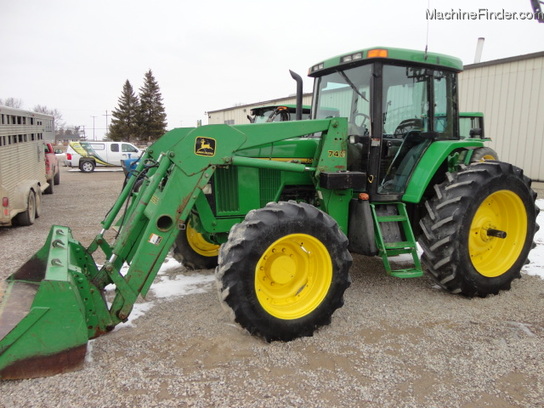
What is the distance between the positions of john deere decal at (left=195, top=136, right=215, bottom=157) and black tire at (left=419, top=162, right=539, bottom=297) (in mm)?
2328

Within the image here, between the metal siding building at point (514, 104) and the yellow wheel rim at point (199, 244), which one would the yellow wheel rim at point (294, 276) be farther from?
the metal siding building at point (514, 104)

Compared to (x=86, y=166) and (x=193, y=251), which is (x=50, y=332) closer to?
(x=193, y=251)

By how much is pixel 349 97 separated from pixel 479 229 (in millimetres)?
2025

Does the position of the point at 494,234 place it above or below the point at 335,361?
above

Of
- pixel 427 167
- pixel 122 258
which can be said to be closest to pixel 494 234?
pixel 427 167

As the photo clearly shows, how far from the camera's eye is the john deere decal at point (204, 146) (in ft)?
11.1

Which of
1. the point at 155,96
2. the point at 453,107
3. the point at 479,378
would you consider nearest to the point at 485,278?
the point at 479,378

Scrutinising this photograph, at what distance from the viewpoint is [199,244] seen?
5.12 meters

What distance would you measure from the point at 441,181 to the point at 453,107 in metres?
0.88

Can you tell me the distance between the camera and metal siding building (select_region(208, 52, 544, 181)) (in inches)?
490

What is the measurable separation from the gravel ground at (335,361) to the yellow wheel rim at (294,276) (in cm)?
30

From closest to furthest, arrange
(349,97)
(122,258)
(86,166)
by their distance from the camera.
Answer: (122,258), (349,97), (86,166)

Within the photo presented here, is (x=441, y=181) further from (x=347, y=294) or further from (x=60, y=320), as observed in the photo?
(x=60, y=320)

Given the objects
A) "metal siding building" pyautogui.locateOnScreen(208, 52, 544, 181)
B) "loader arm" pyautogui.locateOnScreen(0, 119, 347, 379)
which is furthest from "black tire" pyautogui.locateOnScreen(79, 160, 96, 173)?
"loader arm" pyautogui.locateOnScreen(0, 119, 347, 379)
